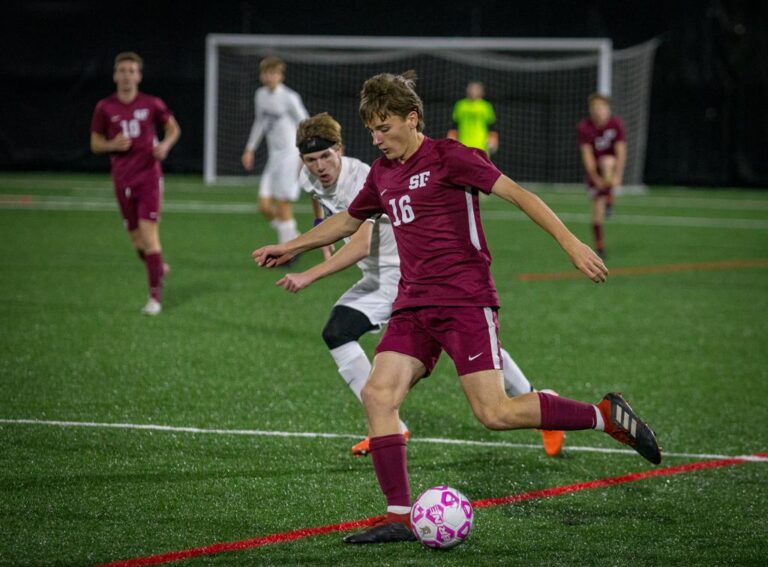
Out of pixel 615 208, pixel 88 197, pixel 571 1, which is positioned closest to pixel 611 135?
pixel 615 208

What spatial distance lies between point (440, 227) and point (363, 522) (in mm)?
1297

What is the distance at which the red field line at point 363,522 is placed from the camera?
4.41 meters

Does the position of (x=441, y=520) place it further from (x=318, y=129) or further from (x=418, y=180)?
(x=318, y=129)

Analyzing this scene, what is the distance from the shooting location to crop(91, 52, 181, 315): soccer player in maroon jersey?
10.5 metres

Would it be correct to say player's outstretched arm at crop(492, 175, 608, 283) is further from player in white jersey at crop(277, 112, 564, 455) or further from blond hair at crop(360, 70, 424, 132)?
player in white jersey at crop(277, 112, 564, 455)

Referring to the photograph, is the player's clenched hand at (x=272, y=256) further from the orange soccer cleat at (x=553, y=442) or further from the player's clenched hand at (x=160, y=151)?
the player's clenched hand at (x=160, y=151)

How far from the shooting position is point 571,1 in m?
28.3

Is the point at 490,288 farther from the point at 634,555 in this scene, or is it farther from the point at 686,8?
the point at 686,8

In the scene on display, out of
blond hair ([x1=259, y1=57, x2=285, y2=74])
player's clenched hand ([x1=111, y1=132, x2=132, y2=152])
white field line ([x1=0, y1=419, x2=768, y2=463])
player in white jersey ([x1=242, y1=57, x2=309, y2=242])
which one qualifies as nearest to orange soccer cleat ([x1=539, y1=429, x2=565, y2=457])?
white field line ([x1=0, y1=419, x2=768, y2=463])

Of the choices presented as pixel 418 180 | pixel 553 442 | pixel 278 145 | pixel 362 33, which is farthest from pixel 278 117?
pixel 362 33

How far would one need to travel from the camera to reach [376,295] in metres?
6.24

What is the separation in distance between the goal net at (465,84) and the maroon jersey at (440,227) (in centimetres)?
2248

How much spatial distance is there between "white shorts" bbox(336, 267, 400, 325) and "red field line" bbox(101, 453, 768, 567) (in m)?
1.27

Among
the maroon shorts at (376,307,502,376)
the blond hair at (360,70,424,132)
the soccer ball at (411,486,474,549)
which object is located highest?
the blond hair at (360,70,424,132)
